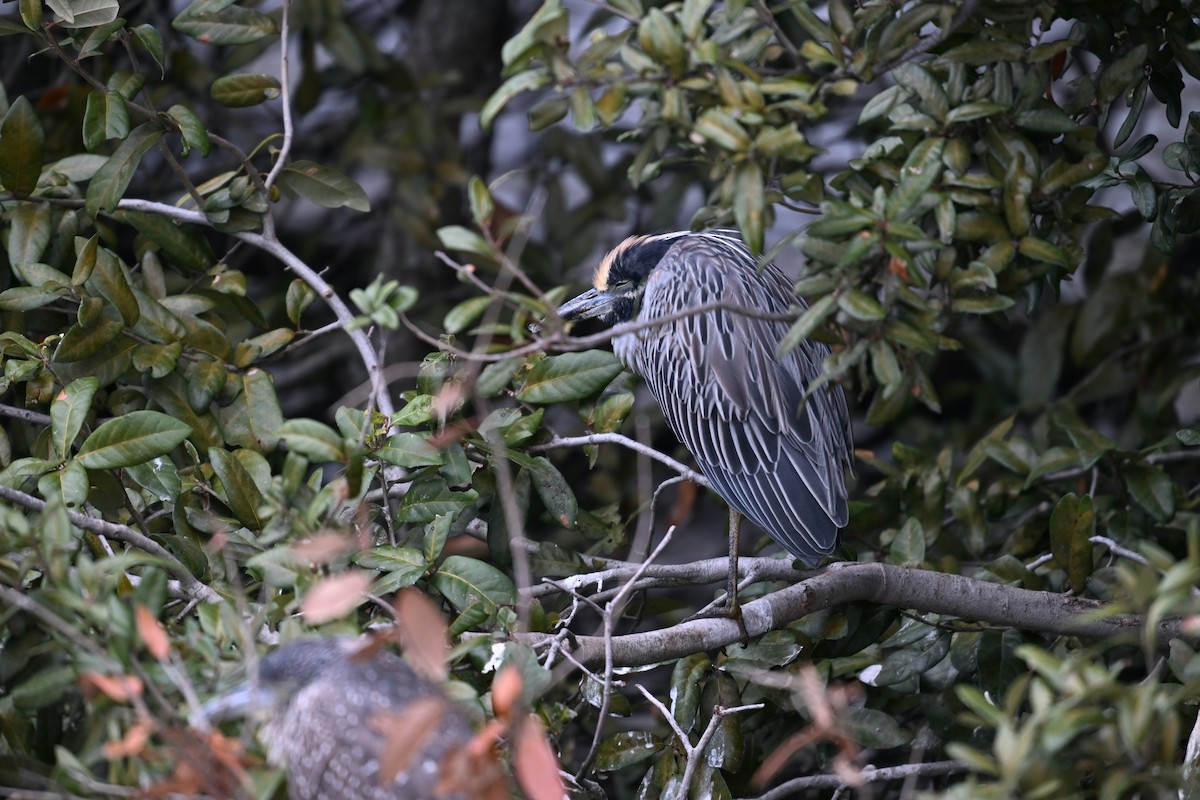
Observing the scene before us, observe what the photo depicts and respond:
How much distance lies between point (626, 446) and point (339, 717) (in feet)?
3.24

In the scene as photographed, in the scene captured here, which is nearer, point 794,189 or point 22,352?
point 794,189

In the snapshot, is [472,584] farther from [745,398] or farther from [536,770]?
[745,398]

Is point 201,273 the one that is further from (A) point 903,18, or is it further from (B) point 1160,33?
(B) point 1160,33

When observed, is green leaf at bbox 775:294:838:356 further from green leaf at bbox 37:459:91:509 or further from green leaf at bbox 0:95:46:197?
green leaf at bbox 0:95:46:197

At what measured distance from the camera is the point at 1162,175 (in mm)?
4375

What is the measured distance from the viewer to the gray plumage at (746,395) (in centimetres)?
251

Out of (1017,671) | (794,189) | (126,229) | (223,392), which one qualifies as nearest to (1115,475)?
(1017,671)

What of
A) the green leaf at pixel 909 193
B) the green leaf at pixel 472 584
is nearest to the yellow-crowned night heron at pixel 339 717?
the green leaf at pixel 472 584

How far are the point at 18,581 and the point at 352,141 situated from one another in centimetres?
254

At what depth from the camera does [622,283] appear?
3107 millimetres

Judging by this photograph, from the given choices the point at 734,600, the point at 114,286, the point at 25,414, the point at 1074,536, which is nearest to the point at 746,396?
the point at 734,600

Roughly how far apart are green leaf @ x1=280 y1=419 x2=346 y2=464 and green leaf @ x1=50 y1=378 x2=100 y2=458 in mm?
515

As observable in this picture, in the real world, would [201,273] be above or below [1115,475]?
above

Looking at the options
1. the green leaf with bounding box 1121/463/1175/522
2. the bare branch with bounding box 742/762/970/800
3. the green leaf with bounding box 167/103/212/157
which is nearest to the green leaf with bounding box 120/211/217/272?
the green leaf with bounding box 167/103/212/157
